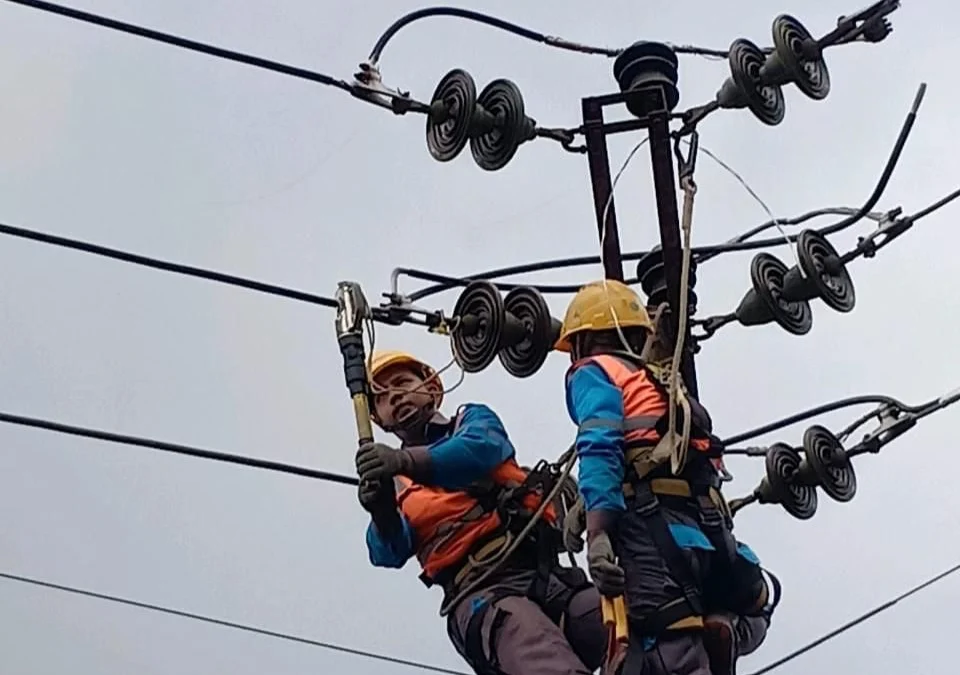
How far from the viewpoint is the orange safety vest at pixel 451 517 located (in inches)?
281

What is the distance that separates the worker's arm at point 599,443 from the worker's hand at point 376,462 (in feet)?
2.11

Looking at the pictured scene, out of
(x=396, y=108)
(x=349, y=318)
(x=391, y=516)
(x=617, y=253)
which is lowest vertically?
(x=391, y=516)

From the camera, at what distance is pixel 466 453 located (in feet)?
23.2

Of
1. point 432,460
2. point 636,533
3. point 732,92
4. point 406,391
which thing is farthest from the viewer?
point 732,92

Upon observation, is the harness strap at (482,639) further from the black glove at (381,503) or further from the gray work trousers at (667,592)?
the gray work trousers at (667,592)

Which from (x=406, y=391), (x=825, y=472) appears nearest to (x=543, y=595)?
(x=406, y=391)

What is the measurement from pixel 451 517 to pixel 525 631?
574 mm

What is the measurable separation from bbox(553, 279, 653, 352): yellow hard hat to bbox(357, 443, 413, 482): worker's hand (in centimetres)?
90

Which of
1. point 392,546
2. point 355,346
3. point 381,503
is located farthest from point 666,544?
point 355,346

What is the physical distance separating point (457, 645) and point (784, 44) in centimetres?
279

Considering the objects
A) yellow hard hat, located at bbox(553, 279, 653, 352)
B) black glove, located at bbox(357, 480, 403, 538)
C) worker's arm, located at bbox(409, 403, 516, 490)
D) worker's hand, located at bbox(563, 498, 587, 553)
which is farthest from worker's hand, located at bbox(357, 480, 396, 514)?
yellow hard hat, located at bbox(553, 279, 653, 352)

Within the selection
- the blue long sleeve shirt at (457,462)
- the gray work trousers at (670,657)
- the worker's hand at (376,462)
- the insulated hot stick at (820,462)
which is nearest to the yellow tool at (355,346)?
the worker's hand at (376,462)

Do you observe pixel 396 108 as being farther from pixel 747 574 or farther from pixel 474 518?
pixel 747 574

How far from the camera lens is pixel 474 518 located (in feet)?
23.5
